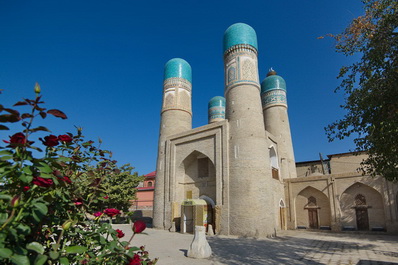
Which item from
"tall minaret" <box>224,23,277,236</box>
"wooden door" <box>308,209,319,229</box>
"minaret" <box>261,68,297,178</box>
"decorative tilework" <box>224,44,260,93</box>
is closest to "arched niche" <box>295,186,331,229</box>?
"wooden door" <box>308,209,319,229</box>

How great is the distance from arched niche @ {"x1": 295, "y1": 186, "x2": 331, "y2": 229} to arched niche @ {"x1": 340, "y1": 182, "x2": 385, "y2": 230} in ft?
3.95

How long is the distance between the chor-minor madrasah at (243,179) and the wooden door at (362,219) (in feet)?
0.19

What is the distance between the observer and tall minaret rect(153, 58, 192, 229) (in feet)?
67.0

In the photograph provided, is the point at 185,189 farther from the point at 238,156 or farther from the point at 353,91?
the point at 353,91

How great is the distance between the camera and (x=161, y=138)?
21.8 metres

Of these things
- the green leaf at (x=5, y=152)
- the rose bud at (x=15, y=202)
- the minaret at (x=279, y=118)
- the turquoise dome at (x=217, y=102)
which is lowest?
the rose bud at (x=15, y=202)

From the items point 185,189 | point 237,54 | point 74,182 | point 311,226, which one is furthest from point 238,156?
point 74,182

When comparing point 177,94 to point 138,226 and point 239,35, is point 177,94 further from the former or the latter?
point 138,226

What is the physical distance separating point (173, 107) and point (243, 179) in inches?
380

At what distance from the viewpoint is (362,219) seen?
57.6 feet

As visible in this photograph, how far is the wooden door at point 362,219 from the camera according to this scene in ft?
57.1

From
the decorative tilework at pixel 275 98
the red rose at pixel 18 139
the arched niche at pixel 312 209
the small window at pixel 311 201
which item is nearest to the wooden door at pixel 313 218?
the arched niche at pixel 312 209

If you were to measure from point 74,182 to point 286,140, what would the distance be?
23.2m

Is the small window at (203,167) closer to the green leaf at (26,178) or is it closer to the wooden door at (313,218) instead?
the wooden door at (313,218)
